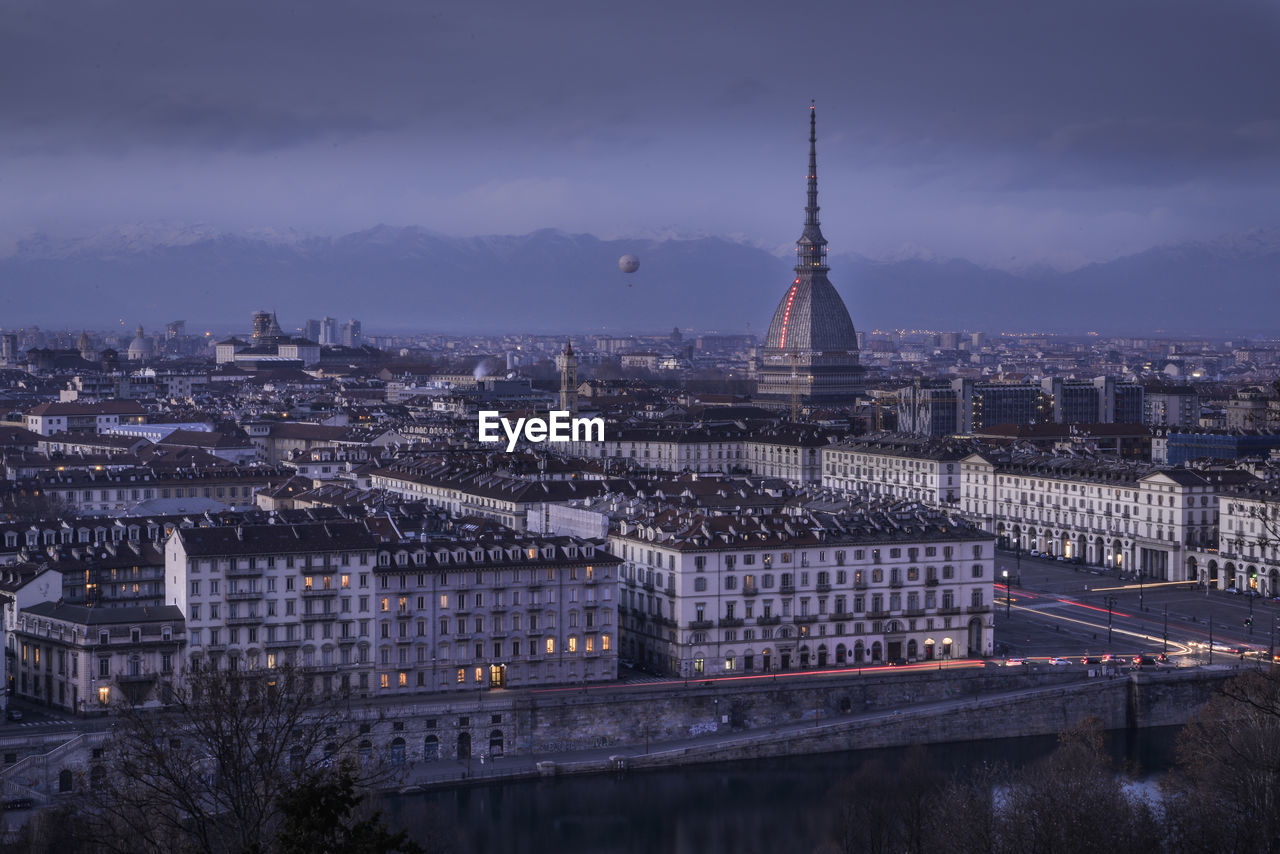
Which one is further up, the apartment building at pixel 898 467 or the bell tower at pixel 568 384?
the bell tower at pixel 568 384

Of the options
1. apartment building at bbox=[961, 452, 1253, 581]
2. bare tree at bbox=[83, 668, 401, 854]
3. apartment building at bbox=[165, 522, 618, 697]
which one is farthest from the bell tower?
bare tree at bbox=[83, 668, 401, 854]

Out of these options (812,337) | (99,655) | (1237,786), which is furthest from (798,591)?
(812,337)

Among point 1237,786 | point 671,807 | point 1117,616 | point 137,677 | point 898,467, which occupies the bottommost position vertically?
point 671,807

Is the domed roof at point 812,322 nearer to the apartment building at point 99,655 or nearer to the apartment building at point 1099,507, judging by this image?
the apartment building at point 1099,507

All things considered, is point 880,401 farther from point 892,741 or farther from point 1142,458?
point 892,741

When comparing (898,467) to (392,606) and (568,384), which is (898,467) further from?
(392,606)

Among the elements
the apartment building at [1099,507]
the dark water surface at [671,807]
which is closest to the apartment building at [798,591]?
the dark water surface at [671,807]

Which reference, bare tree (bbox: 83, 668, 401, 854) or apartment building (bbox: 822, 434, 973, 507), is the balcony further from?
apartment building (bbox: 822, 434, 973, 507)
